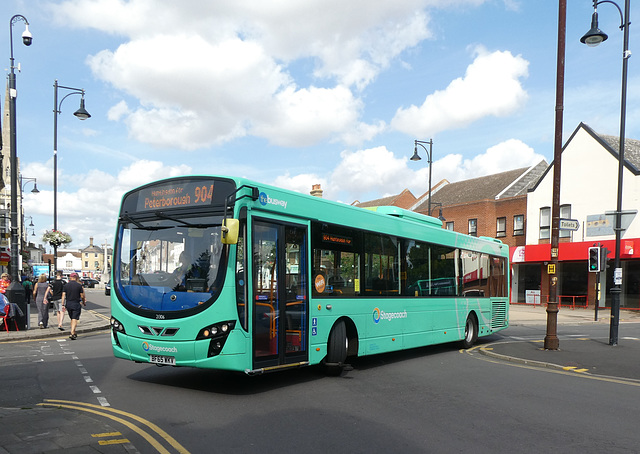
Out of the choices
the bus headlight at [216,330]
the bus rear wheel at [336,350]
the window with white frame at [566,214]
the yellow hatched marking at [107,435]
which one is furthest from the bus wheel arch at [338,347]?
the window with white frame at [566,214]

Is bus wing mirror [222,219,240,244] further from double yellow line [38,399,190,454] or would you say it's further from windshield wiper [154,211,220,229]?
double yellow line [38,399,190,454]

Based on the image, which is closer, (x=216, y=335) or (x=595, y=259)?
(x=216, y=335)

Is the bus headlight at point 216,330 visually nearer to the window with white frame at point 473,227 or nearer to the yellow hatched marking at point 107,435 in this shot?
the yellow hatched marking at point 107,435

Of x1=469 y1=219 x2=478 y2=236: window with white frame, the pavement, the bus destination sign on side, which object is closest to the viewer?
the pavement

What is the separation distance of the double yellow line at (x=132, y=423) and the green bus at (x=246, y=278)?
1119mm

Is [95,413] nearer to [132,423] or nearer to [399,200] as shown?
[132,423]

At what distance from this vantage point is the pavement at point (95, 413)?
520 centimetres

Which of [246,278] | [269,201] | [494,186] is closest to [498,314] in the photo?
[269,201]

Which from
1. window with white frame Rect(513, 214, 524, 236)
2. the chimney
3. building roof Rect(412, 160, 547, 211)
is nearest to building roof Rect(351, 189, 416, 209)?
building roof Rect(412, 160, 547, 211)

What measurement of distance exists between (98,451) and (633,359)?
1120 cm

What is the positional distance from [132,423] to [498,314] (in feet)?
40.4

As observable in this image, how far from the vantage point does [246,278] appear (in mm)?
7535

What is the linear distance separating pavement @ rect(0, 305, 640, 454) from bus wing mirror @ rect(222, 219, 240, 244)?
2488 millimetres

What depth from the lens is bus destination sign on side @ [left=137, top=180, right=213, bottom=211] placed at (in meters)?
7.93
